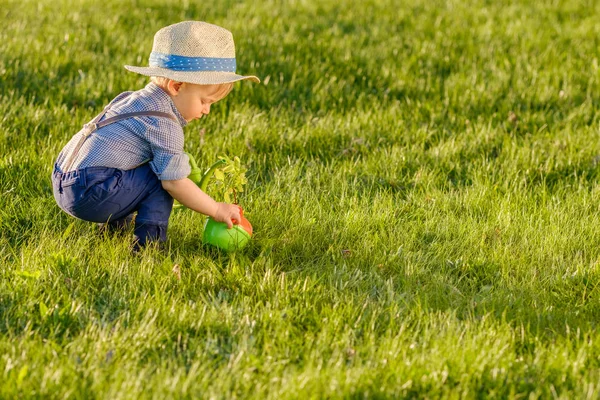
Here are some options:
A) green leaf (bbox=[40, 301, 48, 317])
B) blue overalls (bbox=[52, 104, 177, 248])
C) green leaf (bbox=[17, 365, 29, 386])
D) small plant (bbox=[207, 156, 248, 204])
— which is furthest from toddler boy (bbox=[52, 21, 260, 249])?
green leaf (bbox=[17, 365, 29, 386])

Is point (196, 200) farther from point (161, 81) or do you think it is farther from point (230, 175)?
point (161, 81)

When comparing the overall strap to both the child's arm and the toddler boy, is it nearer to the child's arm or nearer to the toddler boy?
the toddler boy

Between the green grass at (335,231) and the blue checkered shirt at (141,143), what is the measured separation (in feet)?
1.43

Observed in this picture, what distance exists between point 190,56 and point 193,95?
8.2 inches

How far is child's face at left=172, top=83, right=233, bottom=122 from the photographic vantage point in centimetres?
394

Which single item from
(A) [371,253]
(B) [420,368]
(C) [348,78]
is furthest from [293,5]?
(B) [420,368]

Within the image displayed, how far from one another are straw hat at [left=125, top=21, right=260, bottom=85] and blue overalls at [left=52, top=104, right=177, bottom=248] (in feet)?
0.73

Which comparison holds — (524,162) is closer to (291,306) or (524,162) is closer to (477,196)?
(477,196)

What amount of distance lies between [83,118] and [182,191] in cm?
208

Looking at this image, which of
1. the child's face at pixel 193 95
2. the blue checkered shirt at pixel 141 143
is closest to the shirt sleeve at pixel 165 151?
the blue checkered shirt at pixel 141 143

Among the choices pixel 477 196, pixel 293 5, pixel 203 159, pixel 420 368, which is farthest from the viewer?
pixel 293 5

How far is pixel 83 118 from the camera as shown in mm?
5609

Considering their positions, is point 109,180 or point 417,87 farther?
point 417,87

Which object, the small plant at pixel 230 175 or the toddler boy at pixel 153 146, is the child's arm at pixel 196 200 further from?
the small plant at pixel 230 175
